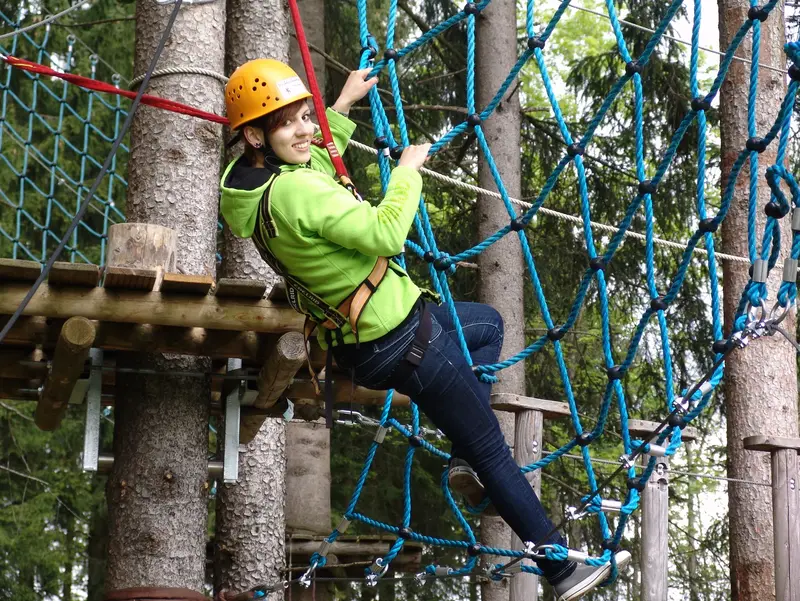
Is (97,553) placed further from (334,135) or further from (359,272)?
(359,272)

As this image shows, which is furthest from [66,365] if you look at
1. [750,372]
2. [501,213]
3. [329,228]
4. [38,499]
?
[38,499]

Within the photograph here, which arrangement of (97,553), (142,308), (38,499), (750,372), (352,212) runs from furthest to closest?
(97,553) → (38,499) → (750,372) → (142,308) → (352,212)

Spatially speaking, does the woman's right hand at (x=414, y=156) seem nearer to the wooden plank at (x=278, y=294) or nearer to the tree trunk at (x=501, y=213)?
the wooden plank at (x=278, y=294)

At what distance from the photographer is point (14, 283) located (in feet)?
9.50

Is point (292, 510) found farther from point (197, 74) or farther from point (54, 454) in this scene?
point (54, 454)

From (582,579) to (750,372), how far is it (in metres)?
2.48

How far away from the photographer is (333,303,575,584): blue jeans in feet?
8.90

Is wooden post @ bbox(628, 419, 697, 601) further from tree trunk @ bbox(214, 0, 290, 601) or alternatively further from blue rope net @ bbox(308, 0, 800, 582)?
tree trunk @ bbox(214, 0, 290, 601)

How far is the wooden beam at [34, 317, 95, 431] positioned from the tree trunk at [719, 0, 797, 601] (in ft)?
9.52

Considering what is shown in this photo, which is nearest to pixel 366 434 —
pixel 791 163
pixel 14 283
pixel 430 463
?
pixel 430 463

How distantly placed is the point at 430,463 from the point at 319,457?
277 cm

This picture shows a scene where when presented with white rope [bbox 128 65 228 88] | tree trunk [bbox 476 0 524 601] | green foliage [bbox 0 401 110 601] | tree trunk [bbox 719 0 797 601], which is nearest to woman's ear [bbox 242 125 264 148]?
white rope [bbox 128 65 228 88]

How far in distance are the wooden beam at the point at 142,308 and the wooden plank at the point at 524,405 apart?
0.58 m

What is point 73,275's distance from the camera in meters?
2.87
